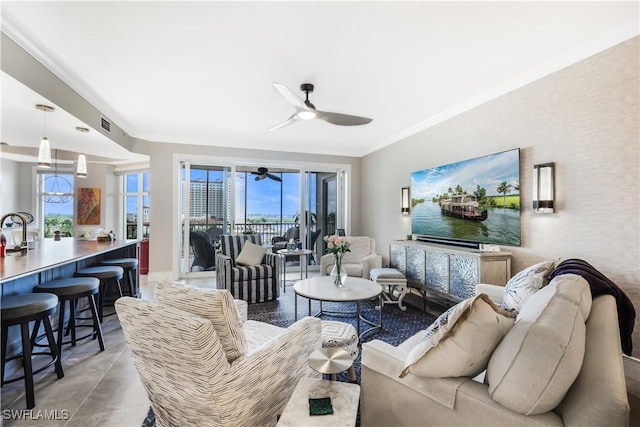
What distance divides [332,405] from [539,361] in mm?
798

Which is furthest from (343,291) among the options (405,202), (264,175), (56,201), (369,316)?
(56,201)

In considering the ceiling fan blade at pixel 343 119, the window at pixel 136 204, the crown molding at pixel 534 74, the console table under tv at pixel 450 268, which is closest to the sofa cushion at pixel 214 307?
the ceiling fan blade at pixel 343 119

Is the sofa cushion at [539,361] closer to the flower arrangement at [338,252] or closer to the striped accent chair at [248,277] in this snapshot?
the flower arrangement at [338,252]

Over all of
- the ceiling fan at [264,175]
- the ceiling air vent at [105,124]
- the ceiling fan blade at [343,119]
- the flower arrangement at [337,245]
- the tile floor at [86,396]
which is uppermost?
the ceiling air vent at [105,124]

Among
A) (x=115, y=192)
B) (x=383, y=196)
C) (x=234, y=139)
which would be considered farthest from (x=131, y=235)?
(x=383, y=196)

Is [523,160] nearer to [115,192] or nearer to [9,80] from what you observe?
[9,80]

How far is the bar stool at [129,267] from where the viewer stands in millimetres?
3688

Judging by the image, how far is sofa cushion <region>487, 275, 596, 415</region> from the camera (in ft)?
3.11

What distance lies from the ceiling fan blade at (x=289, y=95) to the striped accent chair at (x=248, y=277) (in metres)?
2.32

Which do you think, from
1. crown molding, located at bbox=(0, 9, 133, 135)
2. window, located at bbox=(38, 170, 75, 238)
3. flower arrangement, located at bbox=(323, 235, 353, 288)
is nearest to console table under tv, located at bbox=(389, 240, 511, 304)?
flower arrangement, located at bbox=(323, 235, 353, 288)

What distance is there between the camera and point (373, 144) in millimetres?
Answer: 5820

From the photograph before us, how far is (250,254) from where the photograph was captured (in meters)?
4.34

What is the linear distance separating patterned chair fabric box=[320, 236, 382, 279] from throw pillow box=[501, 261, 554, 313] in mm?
2397

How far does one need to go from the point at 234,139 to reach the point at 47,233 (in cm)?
556
